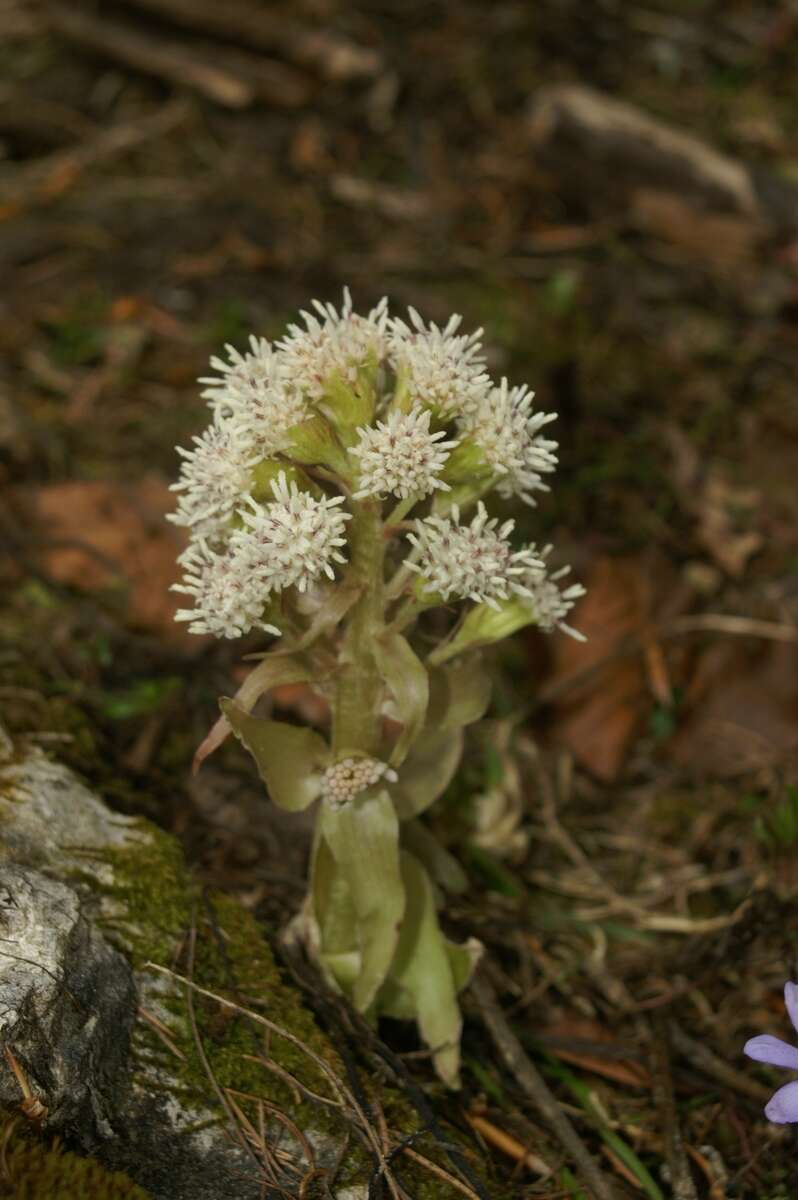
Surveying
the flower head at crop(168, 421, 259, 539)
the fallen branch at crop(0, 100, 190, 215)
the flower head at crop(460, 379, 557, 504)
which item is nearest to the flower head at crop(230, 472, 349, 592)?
the flower head at crop(168, 421, 259, 539)

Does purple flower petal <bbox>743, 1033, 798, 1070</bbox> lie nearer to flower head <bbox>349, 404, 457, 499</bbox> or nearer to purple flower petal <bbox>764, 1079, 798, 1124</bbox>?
purple flower petal <bbox>764, 1079, 798, 1124</bbox>

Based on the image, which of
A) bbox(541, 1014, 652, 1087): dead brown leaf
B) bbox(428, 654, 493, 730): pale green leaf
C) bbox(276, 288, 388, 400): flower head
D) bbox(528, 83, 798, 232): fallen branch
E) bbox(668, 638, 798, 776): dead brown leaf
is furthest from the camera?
bbox(528, 83, 798, 232): fallen branch

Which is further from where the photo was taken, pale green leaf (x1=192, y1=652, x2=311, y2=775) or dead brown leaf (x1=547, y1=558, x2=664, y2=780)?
dead brown leaf (x1=547, y1=558, x2=664, y2=780)

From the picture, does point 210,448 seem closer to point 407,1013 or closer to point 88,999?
point 88,999

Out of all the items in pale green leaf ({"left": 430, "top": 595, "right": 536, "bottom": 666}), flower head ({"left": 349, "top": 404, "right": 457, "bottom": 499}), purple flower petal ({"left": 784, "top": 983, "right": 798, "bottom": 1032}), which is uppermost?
flower head ({"left": 349, "top": 404, "right": 457, "bottom": 499})

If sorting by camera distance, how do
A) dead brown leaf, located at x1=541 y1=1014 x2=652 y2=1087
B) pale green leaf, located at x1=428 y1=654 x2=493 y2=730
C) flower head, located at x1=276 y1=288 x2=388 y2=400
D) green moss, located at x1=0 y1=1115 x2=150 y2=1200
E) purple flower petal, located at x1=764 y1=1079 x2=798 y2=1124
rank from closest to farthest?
green moss, located at x1=0 y1=1115 x2=150 y2=1200 < purple flower petal, located at x1=764 y1=1079 x2=798 y2=1124 < flower head, located at x1=276 y1=288 x2=388 y2=400 < pale green leaf, located at x1=428 y1=654 x2=493 y2=730 < dead brown leaf, located at x1=541 y1=1014 x2=652 y2=1087

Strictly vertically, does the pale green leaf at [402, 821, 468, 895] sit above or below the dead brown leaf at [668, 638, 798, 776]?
below

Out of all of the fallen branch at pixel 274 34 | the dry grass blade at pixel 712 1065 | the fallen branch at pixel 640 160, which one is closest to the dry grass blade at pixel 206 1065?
the dry grass blade at pixel 712 1065
